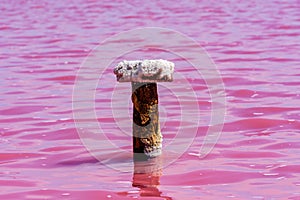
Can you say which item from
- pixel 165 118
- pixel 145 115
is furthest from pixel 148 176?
pixel 165 118

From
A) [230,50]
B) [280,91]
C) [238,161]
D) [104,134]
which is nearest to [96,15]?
[230,50]

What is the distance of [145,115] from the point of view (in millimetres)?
4629

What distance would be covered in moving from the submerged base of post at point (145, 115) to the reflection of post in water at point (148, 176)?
130 millimetres

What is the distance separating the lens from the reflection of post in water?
4.33 meters

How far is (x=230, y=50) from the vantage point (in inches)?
389

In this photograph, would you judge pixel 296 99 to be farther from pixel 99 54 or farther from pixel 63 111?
pixel 99 54

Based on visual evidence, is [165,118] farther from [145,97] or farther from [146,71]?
[146,71]

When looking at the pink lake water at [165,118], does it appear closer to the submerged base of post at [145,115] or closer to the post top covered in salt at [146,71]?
the submerged base of post at [145,115]

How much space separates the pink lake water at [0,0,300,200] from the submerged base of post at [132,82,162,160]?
204 mm

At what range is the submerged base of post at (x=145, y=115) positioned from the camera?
15.1 feet

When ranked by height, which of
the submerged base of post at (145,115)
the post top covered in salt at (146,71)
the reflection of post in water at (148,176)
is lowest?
the reflection of post in water at (148,176)

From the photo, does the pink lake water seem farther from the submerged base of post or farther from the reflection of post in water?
the submerged base of post

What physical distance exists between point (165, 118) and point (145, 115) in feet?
5.40

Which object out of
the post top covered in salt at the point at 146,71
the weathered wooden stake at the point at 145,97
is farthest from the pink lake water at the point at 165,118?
the post top covered in salt at the point at 146,71
